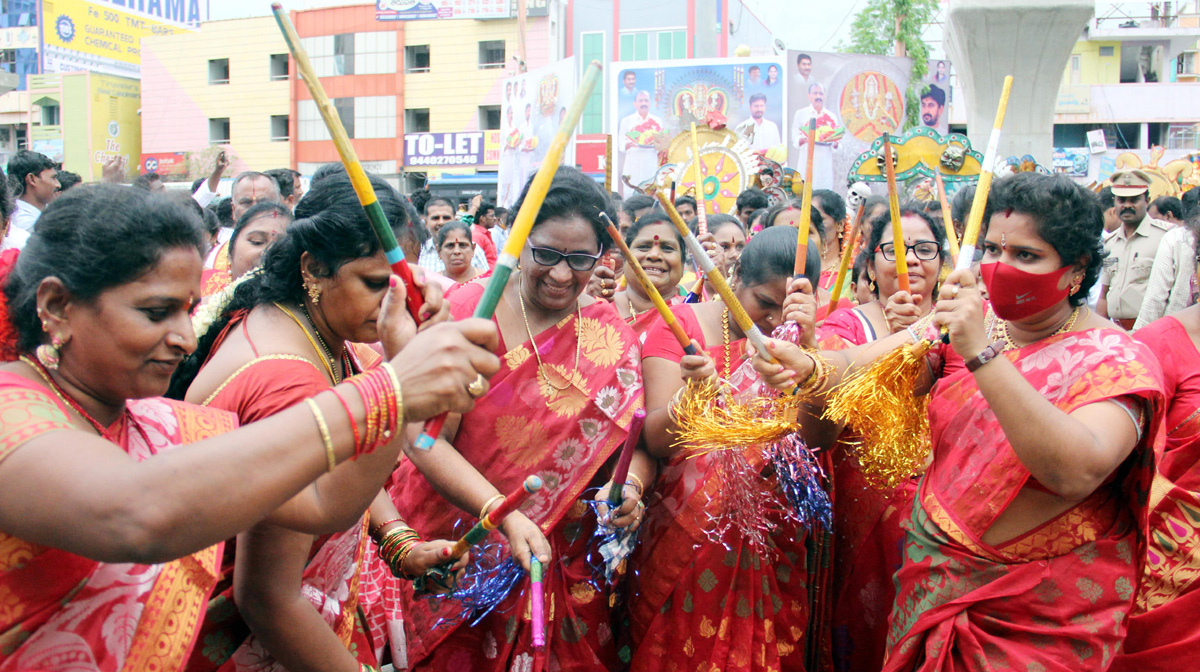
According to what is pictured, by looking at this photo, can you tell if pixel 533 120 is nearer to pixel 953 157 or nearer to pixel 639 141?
pixel 953 157

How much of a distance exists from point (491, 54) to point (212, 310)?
1239 inches

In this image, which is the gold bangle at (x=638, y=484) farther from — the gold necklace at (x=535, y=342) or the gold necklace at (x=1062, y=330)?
the gold necklace at (x=1062, y=330)

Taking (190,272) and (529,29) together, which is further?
(529,29)

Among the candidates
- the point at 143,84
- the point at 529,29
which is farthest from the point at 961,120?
the point at 143,84

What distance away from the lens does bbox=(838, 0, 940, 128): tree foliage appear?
26.2 meters

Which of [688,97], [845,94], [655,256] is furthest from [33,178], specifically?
[845,94]

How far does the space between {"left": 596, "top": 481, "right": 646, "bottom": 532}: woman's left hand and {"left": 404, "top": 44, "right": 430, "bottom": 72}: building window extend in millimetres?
32213

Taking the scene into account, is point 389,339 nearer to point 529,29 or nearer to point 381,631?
point 381,631

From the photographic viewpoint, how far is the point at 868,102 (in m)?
20.8

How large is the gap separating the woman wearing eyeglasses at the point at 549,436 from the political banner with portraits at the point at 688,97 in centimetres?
1775

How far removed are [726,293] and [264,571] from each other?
1.36 meters

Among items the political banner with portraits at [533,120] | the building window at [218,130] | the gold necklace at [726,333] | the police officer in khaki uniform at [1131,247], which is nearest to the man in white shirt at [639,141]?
the political banner with portraits at [533,120]

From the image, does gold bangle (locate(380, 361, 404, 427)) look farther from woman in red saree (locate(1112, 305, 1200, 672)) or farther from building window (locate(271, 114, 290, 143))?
building window (locate(271, 114, 290, 143))

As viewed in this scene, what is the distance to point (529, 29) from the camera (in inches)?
1253
